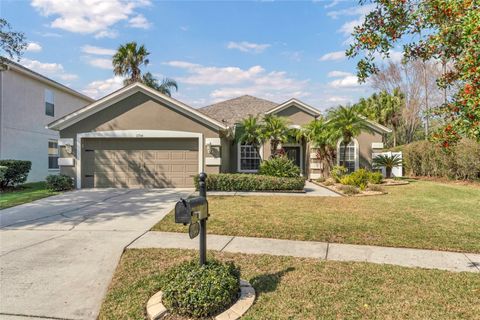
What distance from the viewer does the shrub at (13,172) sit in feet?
46.2

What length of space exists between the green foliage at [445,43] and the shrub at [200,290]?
122 inches

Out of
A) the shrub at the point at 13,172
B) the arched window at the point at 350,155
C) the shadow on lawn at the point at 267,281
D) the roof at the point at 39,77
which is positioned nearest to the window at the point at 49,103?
the roof at the point at 39,77

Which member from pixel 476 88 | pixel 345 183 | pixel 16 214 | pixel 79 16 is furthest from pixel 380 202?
pixel 79 16

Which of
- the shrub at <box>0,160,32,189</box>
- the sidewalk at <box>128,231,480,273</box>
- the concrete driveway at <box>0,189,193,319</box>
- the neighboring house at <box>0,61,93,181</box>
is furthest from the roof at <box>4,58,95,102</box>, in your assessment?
the sidewalk at <box>128,231,480,273</box>

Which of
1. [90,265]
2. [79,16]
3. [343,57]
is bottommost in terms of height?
[90,265]

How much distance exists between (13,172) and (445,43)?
17231 millimetres

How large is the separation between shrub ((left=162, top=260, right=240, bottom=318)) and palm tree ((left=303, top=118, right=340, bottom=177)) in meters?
14.0

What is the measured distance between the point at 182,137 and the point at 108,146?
11.9ft

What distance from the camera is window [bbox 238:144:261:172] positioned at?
1939 centimetres

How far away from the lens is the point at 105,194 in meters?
12.4

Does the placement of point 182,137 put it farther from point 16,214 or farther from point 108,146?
point 16,214

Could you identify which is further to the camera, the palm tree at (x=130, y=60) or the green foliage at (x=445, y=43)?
the palm tree at (x=130, y=60)

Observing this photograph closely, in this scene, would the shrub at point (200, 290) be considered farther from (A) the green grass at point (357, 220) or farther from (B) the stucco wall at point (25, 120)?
(B) the stucco wall at point (25, 120)

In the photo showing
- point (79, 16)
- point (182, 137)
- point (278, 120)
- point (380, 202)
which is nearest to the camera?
point (380, 202)
